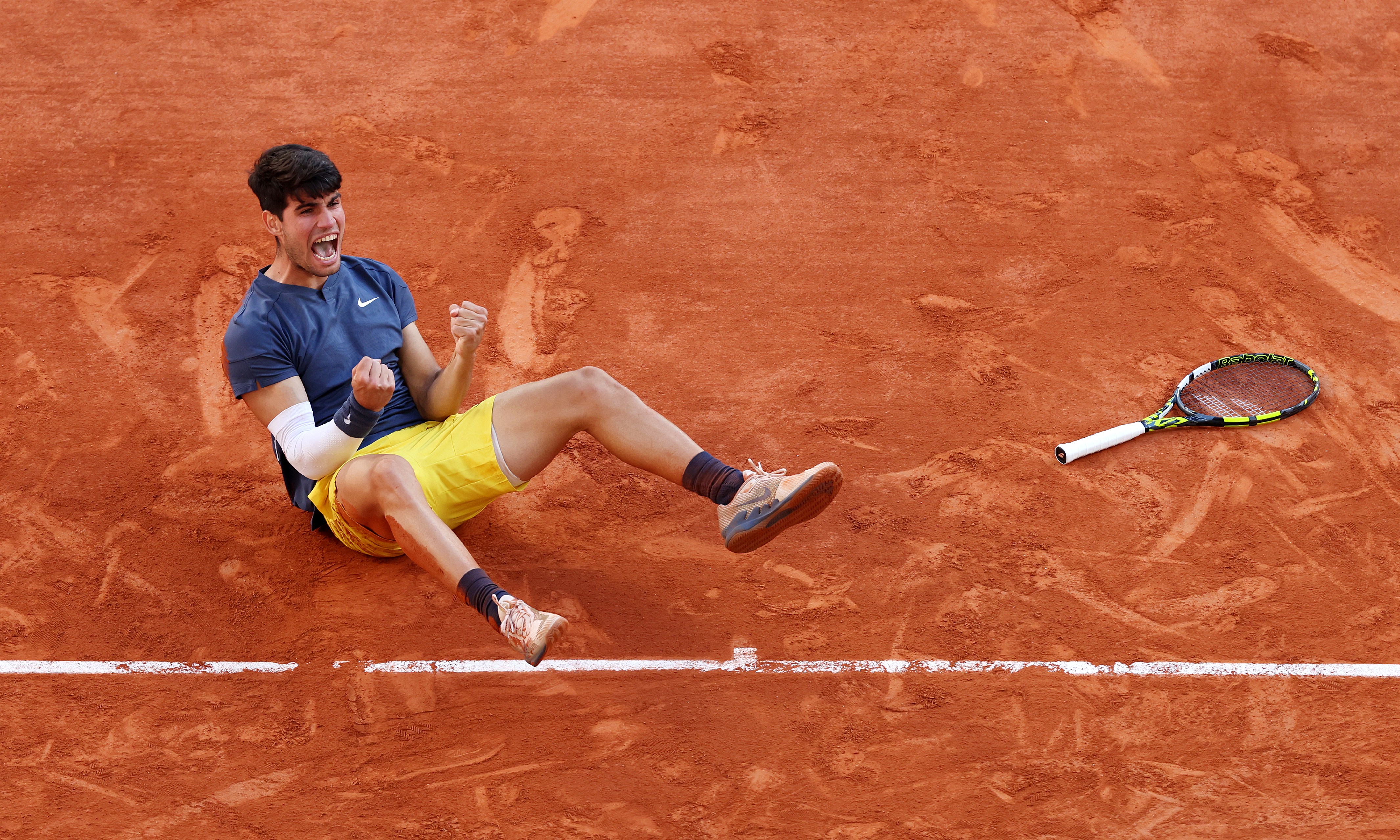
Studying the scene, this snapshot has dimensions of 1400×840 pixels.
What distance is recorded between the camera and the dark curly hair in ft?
13.9

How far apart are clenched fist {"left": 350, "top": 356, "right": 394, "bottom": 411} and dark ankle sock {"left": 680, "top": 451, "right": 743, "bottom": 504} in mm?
1096

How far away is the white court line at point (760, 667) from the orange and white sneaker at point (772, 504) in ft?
1.90

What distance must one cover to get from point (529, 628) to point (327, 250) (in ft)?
5.47

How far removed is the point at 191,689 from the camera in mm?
4414

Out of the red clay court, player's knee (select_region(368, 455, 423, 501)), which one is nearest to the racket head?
the red clay court

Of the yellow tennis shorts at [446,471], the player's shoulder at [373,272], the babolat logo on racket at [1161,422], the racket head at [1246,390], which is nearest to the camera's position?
the yellow tennis shorts at [446,471]

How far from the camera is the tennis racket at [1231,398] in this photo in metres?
5.41

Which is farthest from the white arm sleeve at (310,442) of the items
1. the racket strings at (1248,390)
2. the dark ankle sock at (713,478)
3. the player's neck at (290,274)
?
the racket strings at (1248,390)

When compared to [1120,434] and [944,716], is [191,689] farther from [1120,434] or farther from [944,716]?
[1120,434]

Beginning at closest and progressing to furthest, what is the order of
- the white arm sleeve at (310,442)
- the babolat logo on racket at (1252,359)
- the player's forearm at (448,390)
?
the white arm sleeve at (310,442)
the player's forearm at (448,390)
the babolat logo on racket at (1252,359)

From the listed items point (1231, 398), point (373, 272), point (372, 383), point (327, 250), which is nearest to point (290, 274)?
point (327, 250)

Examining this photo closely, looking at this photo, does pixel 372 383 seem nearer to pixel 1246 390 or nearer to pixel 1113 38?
pixel 1246 390

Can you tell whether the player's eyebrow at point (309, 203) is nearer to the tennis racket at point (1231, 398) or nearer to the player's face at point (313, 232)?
the player's face at point (313, 232)

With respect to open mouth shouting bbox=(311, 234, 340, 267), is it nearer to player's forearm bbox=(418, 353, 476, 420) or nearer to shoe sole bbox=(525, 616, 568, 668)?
player's forearm bbox=(418, 353, 476, 420)
